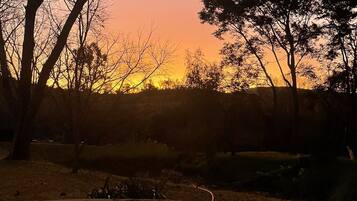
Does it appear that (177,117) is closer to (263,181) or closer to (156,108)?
(156,108)

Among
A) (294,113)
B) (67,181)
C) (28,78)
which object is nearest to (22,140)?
(28,78)

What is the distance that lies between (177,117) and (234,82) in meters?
5.55

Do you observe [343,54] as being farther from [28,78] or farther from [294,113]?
[28,78]

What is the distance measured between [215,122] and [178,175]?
16761mm

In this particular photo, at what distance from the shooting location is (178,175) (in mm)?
20562

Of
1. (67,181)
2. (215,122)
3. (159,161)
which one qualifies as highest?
(215,122)

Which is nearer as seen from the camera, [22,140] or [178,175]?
[22,140]

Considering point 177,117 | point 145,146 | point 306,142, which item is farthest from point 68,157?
point 306,142

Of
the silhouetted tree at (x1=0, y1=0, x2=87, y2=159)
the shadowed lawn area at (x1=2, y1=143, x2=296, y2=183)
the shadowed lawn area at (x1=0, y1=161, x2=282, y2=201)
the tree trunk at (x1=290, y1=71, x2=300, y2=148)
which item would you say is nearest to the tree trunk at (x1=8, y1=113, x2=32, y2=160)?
the silhouetted tree at (x1=0, y1=0, x2=87, y2=159)

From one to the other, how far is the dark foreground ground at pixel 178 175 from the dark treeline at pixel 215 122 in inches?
145

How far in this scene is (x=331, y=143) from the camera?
131 feet

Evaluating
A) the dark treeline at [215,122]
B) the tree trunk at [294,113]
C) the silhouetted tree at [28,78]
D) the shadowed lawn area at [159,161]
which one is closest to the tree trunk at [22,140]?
the silhouetted tree at [28,78]

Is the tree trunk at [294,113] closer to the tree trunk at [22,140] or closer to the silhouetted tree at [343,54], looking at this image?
the silhouetted tree at [343,54]

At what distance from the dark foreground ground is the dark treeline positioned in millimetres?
3673
